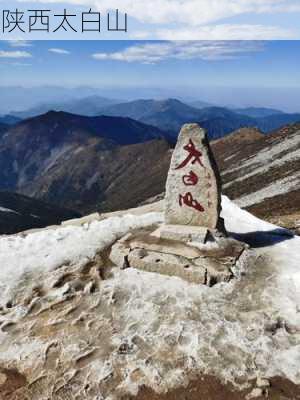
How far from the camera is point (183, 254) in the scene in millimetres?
16656

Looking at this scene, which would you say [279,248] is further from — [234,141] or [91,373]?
[234,141]

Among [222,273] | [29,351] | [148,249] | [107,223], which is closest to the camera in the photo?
[29,351]

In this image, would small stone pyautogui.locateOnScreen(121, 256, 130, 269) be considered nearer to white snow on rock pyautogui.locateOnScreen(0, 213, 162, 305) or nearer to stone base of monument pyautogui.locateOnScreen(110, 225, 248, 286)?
stone base of monument pyautogui.locateOnScreen(110, 225, 248, 286)

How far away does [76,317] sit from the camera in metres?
13.9

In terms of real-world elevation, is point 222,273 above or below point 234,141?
above

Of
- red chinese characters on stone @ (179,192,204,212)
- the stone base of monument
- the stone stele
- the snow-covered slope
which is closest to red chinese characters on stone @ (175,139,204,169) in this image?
the stone stele

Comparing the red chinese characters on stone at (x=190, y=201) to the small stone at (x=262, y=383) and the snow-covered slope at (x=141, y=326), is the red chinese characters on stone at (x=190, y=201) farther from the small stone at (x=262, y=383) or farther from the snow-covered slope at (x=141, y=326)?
the small stone at (x=262, y=383)

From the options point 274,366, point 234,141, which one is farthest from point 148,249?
point 234,141

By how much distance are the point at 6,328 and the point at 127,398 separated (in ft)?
16.1

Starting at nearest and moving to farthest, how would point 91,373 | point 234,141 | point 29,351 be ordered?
point 91,373
point 29,351
point 234,141

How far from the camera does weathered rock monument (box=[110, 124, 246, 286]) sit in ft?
54.0

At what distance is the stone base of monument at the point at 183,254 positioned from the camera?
51.4 feet

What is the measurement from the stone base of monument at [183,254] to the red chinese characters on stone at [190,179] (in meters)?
1.84

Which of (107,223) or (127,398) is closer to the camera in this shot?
(127,398)
